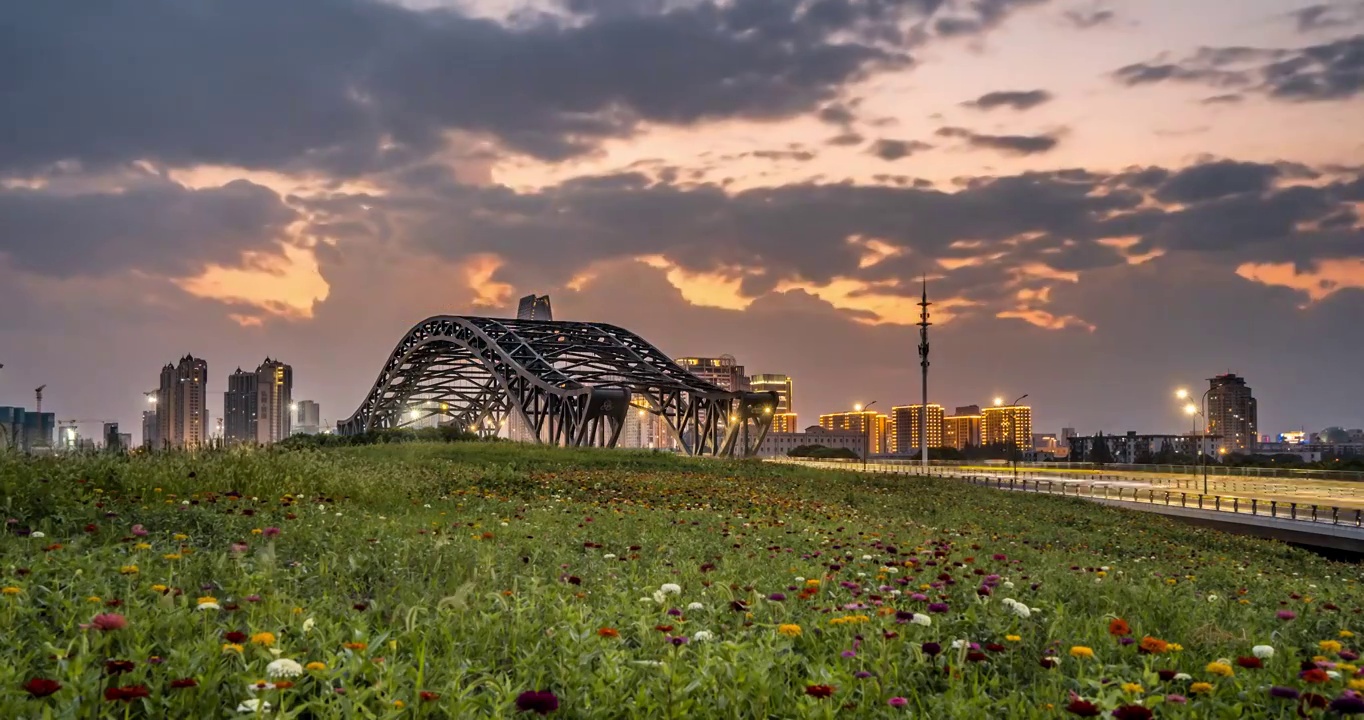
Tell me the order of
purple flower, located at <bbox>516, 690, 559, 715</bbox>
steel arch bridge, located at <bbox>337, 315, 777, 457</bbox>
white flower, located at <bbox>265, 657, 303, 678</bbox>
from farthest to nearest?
1. steel arch bridge, located at <bbox>337, 315, 777, 457</bbox>
2. white flower, located at <bbox>265, 657, 303, 678</bbox>
3. purple flower, located at <bbox>516, 690, 559, 715</bbox>

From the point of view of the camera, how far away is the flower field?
4.23 m

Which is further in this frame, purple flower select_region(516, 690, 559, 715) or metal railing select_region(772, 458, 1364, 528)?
metal railing select_region(772, 458, 1364, 528)

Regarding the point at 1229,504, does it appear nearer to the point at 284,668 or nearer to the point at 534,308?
the point at 284,668

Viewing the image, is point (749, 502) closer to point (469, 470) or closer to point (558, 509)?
point (558, 509)

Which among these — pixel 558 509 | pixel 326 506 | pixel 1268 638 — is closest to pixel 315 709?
pixel 1268 638

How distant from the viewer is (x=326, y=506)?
13.4m

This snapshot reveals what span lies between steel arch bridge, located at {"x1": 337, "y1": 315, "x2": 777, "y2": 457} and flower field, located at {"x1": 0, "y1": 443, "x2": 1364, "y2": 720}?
178 ft

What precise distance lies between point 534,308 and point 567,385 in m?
70.8

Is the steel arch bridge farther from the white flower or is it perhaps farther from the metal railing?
the white flower

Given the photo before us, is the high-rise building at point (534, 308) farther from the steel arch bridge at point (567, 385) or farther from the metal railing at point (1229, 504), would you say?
the metal railing at point (1229, 504)

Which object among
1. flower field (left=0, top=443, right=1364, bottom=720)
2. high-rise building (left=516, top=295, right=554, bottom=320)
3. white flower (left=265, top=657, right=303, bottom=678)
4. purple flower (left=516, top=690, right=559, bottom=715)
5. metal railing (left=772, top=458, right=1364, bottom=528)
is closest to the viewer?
purple flower (left=516, top=690, right=559, bottom=715)

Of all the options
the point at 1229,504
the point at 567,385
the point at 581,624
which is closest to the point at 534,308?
the point at 567,385

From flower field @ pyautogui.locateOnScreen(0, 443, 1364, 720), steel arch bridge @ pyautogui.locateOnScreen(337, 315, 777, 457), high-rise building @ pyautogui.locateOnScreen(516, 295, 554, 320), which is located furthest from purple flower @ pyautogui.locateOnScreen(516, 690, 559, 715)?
high-rise building @ pyautogui.locateOnScreen(516, 295, 554, 320)

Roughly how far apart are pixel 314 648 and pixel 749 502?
1799 cm
